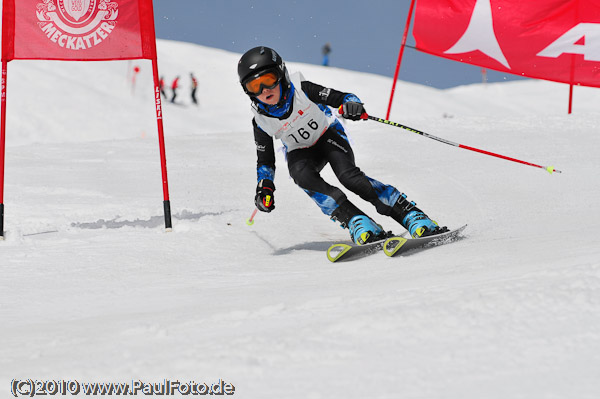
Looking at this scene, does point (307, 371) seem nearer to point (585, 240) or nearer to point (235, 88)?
point (585, 240)

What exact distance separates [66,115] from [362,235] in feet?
64.5

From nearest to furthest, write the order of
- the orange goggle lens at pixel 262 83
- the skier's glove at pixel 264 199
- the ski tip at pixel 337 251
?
1. the ski tip at pixel 337 251
2. the orange goggle lens at pixel 262 83
3. the skier's glove at pixel 264 199

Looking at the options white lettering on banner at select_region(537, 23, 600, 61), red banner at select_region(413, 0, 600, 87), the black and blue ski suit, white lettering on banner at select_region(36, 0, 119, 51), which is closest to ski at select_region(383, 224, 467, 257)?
the black and blue ski suit

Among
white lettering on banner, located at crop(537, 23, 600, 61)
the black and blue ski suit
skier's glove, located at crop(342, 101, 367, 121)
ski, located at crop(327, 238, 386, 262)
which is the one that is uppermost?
white lettering on banner, located at crop(537, 23, 600, 61)

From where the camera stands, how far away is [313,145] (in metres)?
4.73

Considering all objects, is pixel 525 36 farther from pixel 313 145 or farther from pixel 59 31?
pixel 59 31

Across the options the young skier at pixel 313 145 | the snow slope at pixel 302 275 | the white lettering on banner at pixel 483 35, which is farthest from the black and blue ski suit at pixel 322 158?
the white lettering on banner at pixel 483 35

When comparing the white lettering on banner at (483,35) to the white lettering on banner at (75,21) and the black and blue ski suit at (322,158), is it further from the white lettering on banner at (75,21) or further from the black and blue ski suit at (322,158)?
the white lettering on banner at (75,21)

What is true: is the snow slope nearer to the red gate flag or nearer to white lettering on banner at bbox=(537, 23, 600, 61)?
white lettering on banner at bbox=(537, 23, 600, 61)

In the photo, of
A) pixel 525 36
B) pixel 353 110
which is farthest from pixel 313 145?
pixel 525 36

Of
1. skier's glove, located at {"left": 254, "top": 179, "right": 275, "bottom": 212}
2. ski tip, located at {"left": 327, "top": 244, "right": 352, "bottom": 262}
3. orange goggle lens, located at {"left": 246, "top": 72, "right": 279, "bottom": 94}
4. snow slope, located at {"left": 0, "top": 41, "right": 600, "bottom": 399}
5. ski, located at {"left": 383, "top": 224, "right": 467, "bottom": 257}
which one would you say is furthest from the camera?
skier's glove, located at {"left": 254, "top": 179, "right": 275, "bottom": 212}

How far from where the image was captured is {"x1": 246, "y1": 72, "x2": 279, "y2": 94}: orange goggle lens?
433cm

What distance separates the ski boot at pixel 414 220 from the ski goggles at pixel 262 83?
1.17 metres

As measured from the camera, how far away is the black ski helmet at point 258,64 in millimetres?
4293
